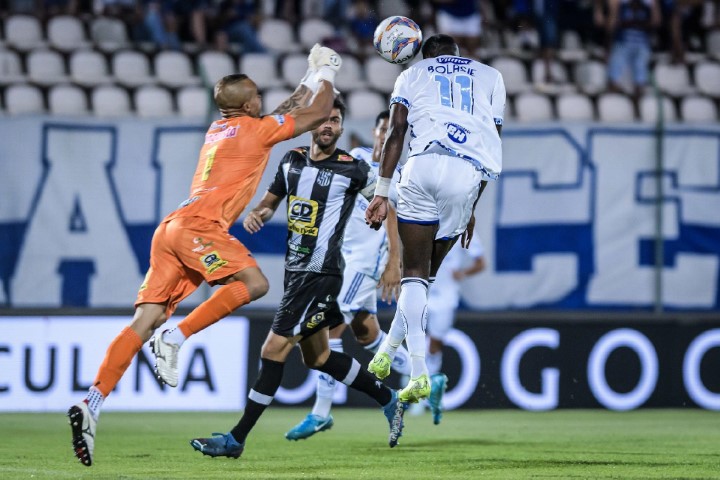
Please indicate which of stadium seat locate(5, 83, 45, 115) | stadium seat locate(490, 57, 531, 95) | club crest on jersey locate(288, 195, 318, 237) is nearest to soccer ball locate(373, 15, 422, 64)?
club crest on jersey locate(288, 195, 318, 237)

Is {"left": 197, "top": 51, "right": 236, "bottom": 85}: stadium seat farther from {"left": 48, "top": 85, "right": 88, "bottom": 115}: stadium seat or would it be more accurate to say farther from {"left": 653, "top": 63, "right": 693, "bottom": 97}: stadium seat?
{"left": 653, "top": 63, "right": 693, "bottom": 97}: stadium seat

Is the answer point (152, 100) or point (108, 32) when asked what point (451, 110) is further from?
point (108, 32)

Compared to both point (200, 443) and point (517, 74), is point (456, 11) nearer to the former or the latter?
point (517, 74)

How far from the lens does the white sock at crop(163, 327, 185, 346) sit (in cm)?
619

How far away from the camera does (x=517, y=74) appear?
14398 mm

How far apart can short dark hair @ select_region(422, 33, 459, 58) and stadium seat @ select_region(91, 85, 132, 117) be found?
5.86 m

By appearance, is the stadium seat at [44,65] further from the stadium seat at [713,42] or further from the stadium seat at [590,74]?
the stadium seat at [713,42]

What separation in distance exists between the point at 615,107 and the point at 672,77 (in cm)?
185

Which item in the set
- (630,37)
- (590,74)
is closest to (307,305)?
(590,74)

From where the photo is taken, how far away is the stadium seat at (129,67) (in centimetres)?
1304

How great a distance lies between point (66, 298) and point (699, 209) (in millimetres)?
6168

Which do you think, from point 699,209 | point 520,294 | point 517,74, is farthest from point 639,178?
point 517,74

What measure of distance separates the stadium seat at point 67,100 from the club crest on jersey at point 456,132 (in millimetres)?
6461

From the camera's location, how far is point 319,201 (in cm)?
754
